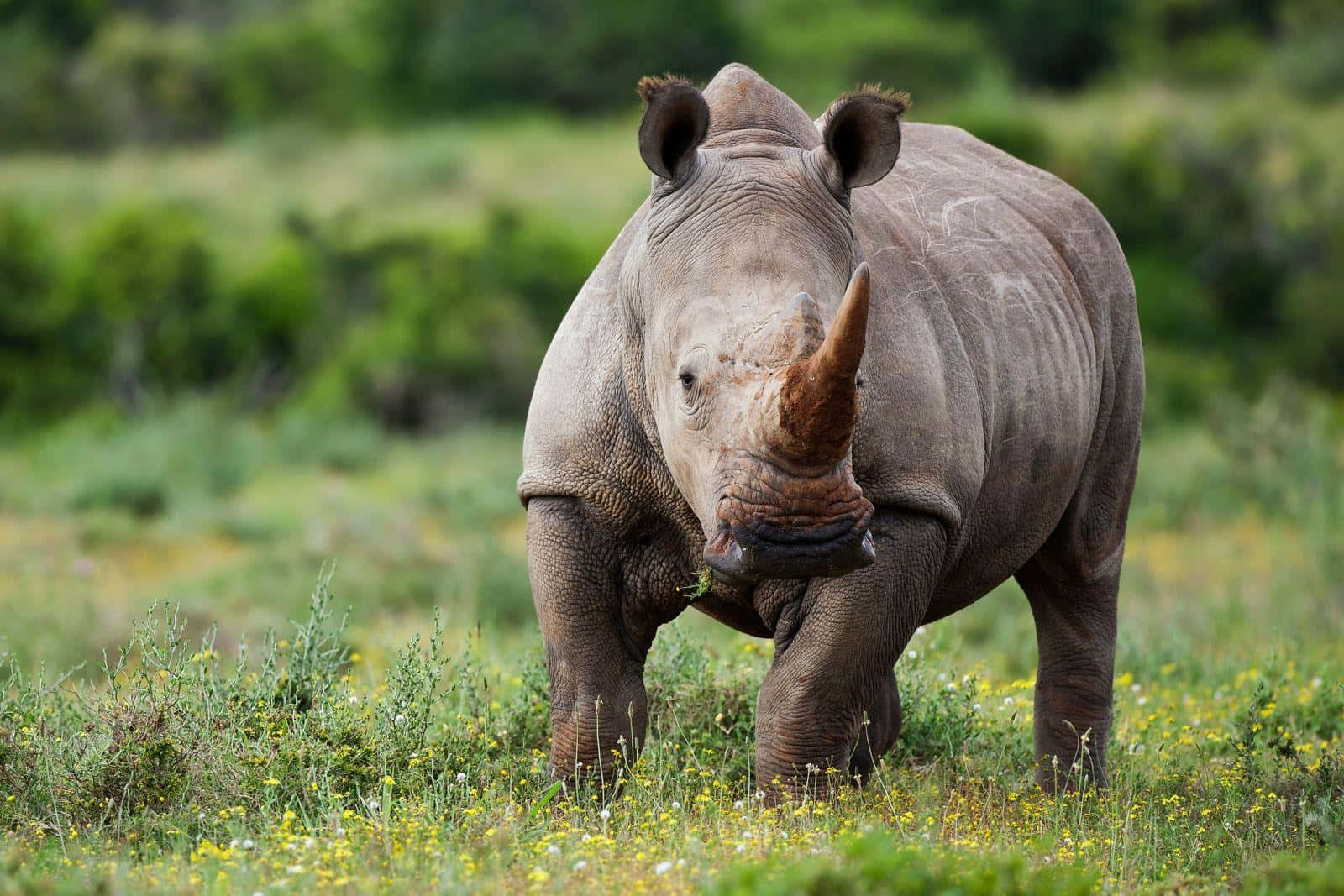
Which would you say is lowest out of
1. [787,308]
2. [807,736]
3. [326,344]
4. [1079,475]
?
[326,344]

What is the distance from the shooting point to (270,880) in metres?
4.06

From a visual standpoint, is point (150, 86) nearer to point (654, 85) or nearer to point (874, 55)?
point (874, 55)

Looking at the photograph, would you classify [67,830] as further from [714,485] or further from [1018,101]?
[1018,101]

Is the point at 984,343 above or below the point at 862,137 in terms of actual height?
below

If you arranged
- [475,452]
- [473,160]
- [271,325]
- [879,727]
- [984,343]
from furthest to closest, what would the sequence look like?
[473,160] < [271,325] < [475,452] < [879,727] < [984,343]

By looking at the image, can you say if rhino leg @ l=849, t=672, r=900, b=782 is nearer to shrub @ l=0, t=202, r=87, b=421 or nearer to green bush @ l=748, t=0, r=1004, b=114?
shrub @ l=0, t=202, r=87, b=421

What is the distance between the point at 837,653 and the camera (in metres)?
4.78

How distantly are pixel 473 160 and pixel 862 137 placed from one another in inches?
955

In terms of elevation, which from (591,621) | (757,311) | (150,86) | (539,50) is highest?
(539,50)

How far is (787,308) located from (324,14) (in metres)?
37.2

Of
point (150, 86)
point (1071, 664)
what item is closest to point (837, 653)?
point (1071, 664)

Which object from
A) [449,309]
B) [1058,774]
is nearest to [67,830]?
[1058,774]

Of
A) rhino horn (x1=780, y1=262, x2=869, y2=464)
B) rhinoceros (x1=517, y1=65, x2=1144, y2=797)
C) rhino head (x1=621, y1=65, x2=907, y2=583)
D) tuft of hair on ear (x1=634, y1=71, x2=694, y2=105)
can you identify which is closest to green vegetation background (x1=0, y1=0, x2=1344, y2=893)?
rhinoceros (x1=517, y1=65, x2=1144, y2=797)

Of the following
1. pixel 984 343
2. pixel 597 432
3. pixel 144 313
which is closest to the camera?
pixel 597 432
